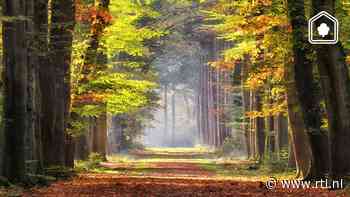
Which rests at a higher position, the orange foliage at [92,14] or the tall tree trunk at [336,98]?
the orange foliage at [92,14]

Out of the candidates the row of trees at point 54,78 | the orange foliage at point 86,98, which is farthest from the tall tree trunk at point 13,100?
the orange foliage at point 86,98

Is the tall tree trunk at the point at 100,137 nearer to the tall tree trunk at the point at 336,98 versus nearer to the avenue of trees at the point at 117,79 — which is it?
the avenue of trees at the point at 117,79

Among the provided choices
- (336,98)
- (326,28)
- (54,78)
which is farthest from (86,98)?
(336,98)

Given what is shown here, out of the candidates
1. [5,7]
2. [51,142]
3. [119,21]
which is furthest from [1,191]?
[119,21]

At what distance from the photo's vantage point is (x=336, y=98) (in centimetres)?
1460

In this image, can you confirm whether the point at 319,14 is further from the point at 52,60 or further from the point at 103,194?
the point at 52,60

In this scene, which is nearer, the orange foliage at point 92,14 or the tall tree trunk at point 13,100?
the tall tree trunk at point 13,100

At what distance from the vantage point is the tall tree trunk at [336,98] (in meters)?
14.5

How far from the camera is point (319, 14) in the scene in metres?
14.7

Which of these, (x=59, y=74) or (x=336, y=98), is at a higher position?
(x=59, y=74)

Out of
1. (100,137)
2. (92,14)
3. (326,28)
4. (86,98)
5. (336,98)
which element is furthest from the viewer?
(100,137)

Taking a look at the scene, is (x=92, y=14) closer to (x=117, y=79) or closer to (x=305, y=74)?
(x=117, y=79)

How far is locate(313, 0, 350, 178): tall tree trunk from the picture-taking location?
1448 centimetres

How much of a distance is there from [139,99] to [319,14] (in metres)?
14.3
